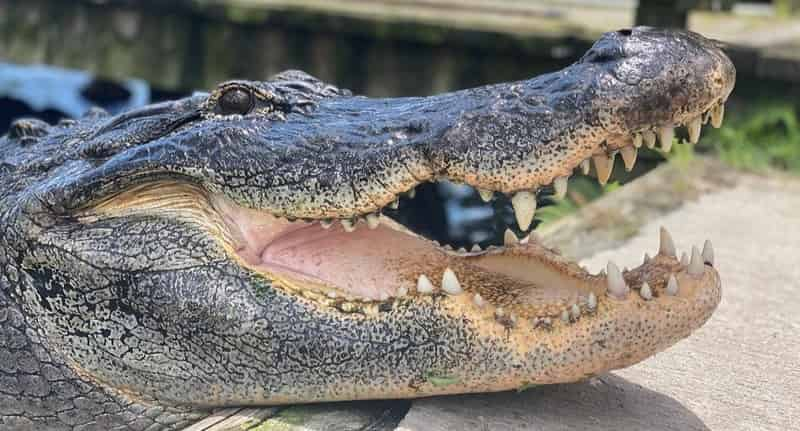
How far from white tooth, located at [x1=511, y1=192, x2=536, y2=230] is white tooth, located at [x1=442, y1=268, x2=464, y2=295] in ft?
0.67

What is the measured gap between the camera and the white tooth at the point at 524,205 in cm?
243

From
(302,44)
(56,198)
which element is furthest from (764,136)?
(56,198)

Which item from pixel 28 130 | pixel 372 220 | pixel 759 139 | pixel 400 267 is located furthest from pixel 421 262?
pixel 759 139

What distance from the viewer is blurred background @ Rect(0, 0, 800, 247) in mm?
6754

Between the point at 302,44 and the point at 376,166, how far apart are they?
575cm

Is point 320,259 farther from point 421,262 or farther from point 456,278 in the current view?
point 456,278

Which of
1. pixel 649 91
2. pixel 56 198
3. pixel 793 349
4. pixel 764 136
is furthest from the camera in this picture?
pixel 764 136

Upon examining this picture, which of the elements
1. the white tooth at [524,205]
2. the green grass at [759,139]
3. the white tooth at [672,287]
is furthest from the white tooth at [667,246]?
the green grass at [759,139]

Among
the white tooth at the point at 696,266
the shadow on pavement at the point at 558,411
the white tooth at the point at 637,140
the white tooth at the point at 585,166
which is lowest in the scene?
the shadow on pavement at the point at 558,411

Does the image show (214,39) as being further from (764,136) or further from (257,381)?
(257,381)

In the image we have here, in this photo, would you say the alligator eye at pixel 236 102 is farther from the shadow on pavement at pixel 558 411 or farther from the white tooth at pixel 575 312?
the white tooth at pixel 575 312

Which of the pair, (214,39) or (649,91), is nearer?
(649,91)

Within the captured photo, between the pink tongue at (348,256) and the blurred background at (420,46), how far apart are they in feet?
9.60

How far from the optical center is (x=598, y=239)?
449 centimetres
